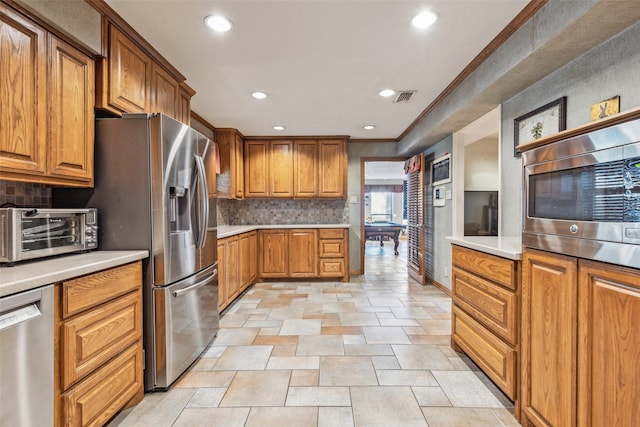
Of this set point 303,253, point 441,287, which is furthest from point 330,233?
point 441,287

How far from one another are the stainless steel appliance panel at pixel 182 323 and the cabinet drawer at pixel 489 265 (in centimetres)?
196

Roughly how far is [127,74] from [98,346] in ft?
5.53

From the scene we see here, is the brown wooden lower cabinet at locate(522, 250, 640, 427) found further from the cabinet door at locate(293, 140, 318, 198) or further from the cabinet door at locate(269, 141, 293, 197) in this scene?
the cabinet door at locate(269, 141, 293, 197)

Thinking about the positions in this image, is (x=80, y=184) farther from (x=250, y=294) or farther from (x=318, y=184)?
(x=318, y=184)

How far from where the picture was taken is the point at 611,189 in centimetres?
105

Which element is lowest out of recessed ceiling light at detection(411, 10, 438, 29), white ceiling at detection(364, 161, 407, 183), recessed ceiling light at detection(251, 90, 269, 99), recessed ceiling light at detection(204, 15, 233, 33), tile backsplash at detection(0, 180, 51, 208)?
tile backsplash at detection(0, 180, 51, 208)

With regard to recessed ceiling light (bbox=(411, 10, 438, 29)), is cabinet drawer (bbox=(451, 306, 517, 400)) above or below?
below

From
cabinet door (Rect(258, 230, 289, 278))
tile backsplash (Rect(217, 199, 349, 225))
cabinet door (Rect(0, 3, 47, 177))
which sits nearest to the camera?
cabinet door (Rect(0, 3, 47, 177))

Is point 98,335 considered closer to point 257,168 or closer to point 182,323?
point 182,323

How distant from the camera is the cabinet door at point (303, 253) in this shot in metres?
4.61

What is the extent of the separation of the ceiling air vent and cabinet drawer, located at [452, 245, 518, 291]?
1648 mm

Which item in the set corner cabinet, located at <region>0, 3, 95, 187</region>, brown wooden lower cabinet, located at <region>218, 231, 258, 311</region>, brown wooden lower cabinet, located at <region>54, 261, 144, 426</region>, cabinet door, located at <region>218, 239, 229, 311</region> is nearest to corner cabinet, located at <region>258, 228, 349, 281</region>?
brown wooden lower cabinet, located at <region>218, 231, 258, 311</region>

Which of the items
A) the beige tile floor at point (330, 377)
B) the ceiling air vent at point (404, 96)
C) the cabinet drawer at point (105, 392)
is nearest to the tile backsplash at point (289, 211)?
the beige tile floor at point (330, 377)

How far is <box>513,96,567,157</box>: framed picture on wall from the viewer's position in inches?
76.9
